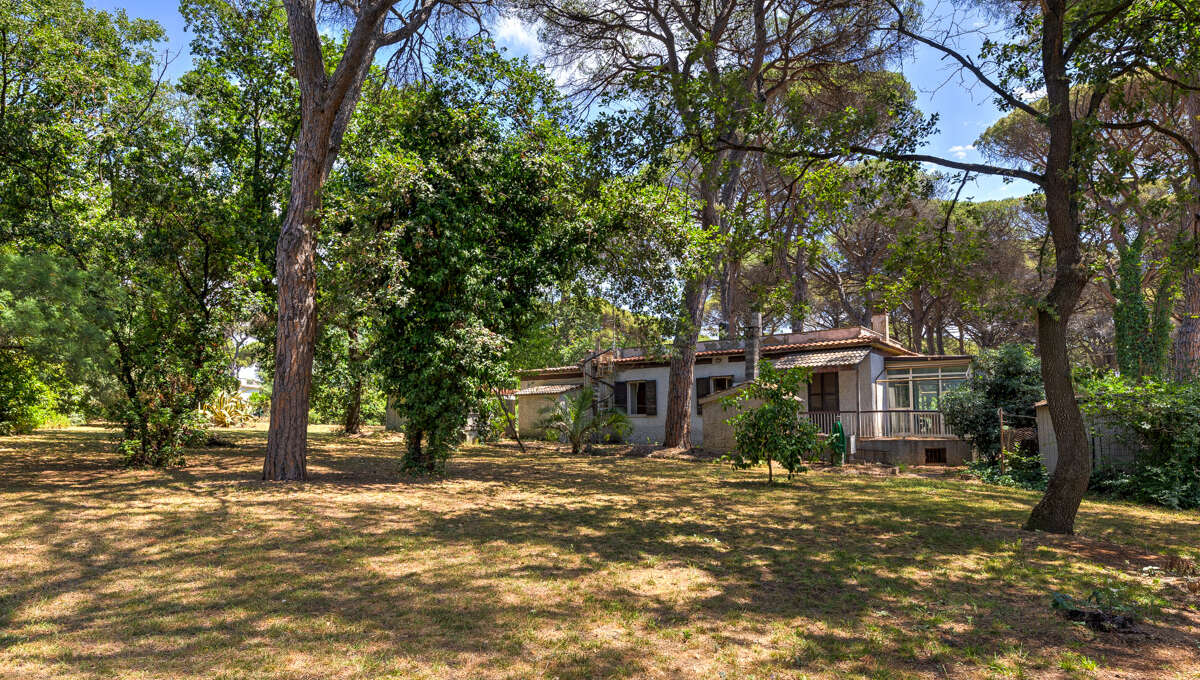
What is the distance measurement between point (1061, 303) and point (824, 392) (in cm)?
1384

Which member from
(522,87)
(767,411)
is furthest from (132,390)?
(767,411)

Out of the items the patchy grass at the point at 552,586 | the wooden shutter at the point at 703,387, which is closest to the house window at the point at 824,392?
the wooden shutter at the point at 703,387

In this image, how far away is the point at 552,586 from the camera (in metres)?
4.57

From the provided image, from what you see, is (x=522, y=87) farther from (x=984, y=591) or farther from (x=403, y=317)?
(x=984, y=591)

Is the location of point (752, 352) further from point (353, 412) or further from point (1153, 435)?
point (353, 412)

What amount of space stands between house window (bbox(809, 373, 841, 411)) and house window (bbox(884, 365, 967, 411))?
164cm

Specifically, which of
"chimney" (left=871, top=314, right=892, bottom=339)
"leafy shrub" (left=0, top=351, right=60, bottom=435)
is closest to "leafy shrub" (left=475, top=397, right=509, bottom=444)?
"leafy shrub" (left=0, top=351, right=60, bottom=435)

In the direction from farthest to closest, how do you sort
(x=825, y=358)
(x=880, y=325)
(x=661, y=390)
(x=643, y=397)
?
(x=643, y=397), (x=661, y=390), (x=880, y=325), (x=825, y=358)

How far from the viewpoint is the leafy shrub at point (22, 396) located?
30.1 ft

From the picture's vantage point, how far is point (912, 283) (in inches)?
373

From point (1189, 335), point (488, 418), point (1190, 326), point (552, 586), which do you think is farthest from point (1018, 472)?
point (552, 586)

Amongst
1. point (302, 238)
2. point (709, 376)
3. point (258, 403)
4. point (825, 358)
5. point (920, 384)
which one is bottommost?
point (258, 403)

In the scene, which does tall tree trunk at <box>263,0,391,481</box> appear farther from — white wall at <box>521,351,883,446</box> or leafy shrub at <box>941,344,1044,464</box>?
leafy shrub at <box>941,344,1044,464</box>

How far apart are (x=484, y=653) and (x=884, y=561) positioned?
3982mm
